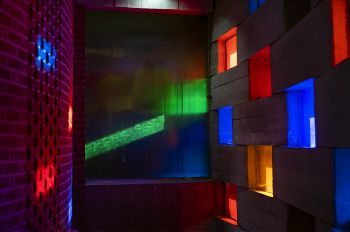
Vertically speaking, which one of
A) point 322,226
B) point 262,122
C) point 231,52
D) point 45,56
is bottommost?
point 322,226

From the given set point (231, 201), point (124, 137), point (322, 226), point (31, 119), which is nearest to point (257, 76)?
point (231, 201)

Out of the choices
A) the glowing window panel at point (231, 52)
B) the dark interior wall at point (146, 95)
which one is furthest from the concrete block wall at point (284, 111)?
the dark interior wall at point (146, 95)

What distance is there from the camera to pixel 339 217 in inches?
136

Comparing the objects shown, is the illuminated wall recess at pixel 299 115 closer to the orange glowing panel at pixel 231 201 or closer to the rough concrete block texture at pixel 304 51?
the rough concrete block texture at pixel 304 51

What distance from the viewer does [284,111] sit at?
15.2 feet

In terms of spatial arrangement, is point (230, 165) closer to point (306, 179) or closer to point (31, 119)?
point (306, 179)

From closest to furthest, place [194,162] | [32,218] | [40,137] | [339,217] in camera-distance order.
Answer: [32,218] → [40,137] → [339,217] → [194,162]

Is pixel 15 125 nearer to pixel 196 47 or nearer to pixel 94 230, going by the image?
pixel 94 230

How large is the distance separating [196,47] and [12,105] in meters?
5.62

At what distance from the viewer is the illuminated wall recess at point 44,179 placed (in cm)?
295

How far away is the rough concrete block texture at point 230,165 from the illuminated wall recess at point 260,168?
0.10 meters

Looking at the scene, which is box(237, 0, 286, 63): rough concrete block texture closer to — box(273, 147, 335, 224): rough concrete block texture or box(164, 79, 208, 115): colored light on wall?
box(273, 147, 335, 224): rough concrete block texture

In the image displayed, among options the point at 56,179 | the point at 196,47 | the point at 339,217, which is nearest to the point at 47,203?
the point at 56,179

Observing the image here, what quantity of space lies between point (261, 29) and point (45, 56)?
10.1 feet
